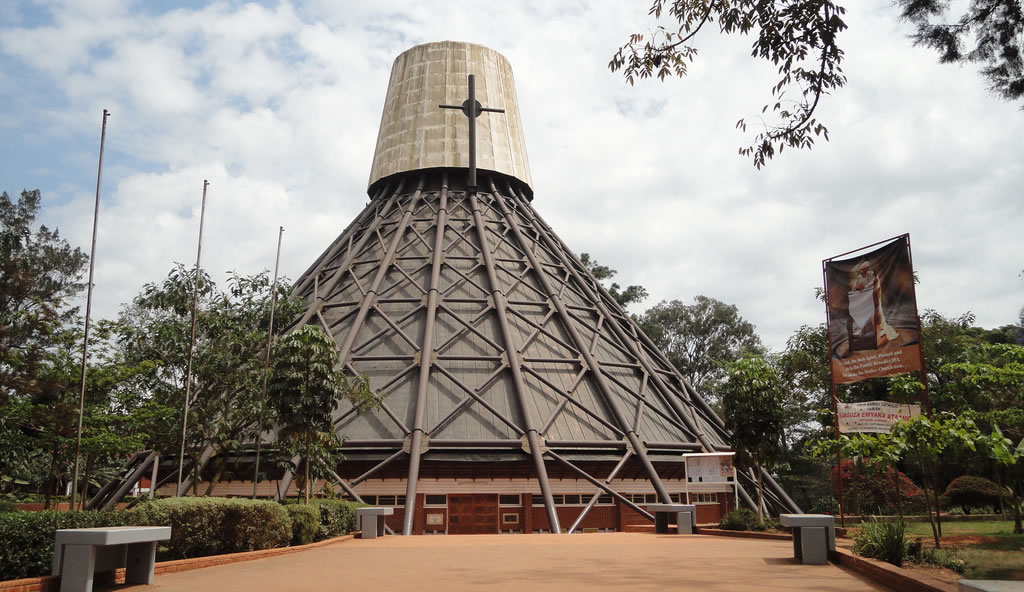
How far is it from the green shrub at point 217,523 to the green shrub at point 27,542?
8.23ft

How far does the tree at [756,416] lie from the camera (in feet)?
78.7

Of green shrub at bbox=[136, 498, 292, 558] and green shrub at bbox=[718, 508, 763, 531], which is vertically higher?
green shrub at bbox=[136, 498, 292, 558]

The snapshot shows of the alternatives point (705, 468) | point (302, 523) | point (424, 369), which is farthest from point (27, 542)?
point (705, 468)

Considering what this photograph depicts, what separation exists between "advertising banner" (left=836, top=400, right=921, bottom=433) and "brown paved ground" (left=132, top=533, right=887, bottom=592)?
3812mm

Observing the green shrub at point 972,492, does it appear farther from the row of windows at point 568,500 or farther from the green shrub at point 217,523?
the green shrub at point 217,523

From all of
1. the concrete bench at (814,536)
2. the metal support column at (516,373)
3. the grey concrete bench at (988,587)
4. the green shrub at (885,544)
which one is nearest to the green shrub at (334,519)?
the metal support column at (516,373)

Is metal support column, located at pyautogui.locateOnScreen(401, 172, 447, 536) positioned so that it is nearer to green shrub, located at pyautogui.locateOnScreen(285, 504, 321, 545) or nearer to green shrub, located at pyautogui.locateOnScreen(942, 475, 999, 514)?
green shrub, located at pyautogui.locateOnScreen(285, 504, 321, 545)

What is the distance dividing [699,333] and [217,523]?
175 ft

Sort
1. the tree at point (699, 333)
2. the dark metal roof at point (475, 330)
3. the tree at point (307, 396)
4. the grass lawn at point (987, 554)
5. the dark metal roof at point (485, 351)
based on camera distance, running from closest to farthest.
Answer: the grass lawn at point (987, 554), the tree at point (307, 396), the dark metal roof at point (485, 351), the dark metal roof at point (475, 330), the tree at point (699, 333)

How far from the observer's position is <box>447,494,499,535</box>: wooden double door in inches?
1040

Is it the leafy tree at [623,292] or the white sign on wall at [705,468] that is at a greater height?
the leafy tree at [623,292]

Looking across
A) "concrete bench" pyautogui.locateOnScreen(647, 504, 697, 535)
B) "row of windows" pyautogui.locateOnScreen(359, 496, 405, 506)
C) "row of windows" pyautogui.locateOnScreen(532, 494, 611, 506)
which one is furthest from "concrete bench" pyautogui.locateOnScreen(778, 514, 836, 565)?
"row of windows" pyautogui.locateOnScreen(359, 496, 405, 506)

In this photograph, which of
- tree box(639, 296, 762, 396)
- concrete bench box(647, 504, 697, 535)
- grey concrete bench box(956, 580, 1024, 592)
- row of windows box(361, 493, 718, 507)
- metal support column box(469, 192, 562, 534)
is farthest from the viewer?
tree box(639, 296, 762, 396)

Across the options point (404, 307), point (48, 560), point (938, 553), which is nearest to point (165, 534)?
point (48, 560)
